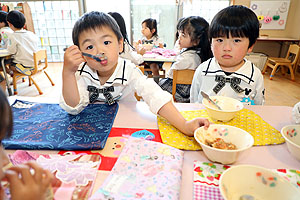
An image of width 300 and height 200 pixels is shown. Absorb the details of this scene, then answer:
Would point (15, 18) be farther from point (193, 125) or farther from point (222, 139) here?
point (222, 139)

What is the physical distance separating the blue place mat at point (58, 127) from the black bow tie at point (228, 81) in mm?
621

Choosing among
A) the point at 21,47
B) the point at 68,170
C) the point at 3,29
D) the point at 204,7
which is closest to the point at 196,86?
the point at 68,170

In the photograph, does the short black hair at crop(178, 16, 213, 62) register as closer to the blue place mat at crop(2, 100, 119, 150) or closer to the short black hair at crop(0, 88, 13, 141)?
the blue place mat at crop(2, 100, 119, 150)

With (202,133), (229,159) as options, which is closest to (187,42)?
(202,133)

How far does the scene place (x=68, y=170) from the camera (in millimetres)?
551

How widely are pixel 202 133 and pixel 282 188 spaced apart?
274 millimetres

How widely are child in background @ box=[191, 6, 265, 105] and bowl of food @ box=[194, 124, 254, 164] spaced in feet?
1.86

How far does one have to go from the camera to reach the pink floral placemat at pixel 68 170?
482 millimetres

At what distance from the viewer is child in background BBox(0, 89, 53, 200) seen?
34 cm

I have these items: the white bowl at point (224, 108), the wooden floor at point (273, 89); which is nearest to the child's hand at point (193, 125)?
the white bowl at point (224, 108)

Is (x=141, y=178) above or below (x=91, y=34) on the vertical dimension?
below

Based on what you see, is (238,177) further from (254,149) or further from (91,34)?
(91,34)

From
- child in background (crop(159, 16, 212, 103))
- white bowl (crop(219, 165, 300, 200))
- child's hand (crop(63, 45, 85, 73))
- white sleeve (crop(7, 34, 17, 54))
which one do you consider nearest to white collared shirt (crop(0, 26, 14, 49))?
white sleeve (crop(7, 34, 17, 54))

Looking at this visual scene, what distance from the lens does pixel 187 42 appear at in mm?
1921
